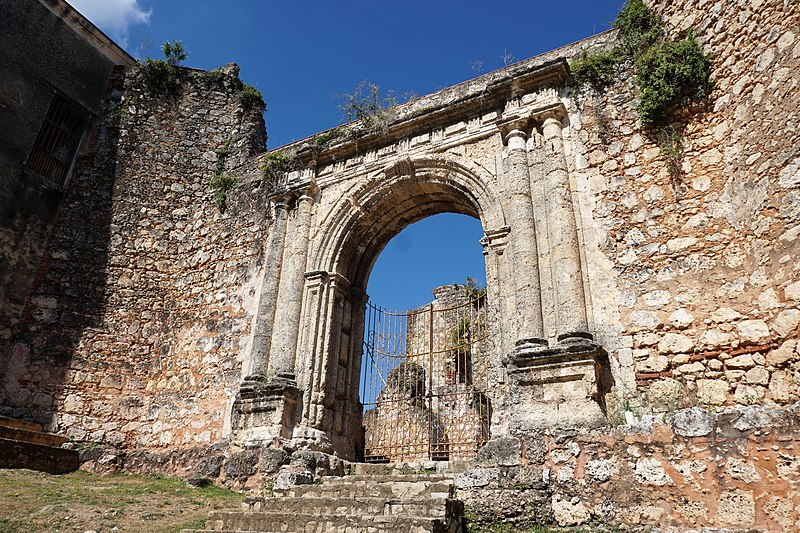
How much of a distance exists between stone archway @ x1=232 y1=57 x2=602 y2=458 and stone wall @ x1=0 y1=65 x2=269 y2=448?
2.84ft

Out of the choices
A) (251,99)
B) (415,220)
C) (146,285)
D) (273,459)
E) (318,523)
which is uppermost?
(251,99)

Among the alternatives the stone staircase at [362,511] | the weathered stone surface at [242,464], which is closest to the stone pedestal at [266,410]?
the weathered stone surface at [242,464]

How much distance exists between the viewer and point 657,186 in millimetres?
6434

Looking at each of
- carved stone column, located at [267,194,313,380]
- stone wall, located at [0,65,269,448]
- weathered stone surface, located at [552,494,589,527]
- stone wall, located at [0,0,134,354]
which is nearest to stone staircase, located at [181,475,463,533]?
weathered stone surface, located at [552,494,589,527]

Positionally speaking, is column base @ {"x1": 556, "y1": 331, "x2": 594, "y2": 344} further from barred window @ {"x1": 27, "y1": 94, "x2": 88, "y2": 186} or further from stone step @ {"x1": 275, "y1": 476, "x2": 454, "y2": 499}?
barred window @ {"x1": 27, "y1": 94, "x2": 88, "y2": 186}

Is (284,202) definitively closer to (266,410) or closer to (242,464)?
(266,410)

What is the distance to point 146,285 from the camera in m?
9.88

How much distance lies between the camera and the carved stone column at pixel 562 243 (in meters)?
6.11

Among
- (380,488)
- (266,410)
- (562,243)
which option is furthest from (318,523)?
(562,243)

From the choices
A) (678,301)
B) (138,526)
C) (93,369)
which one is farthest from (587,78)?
(93,369)

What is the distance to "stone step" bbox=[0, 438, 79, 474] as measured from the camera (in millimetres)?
6809

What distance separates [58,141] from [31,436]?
520 cm

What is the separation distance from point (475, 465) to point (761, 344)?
291 cm

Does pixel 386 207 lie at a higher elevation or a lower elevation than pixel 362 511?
higher
